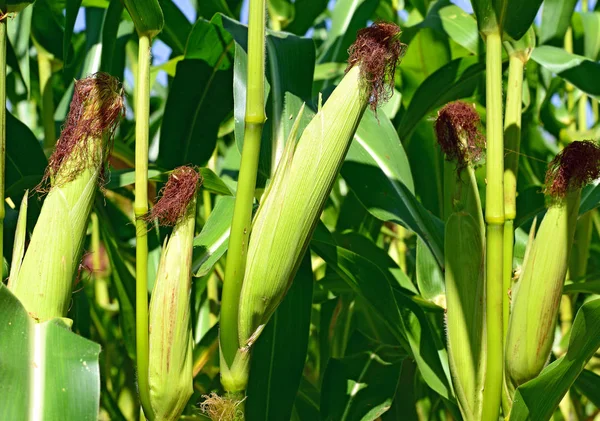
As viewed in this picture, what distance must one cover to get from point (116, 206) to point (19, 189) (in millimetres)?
851

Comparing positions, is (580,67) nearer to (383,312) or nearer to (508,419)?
(383,312)

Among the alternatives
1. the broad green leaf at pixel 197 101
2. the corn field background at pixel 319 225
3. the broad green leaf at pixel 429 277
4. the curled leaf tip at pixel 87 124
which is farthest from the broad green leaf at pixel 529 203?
the curled leaf tip at pixel 87 124

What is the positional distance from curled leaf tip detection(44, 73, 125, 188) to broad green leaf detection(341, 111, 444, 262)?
62 cm

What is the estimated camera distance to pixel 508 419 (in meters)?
1.24

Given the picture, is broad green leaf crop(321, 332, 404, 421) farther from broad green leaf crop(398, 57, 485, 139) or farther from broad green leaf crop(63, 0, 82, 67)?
broad green leaf crop(63, 0, 82, 67)

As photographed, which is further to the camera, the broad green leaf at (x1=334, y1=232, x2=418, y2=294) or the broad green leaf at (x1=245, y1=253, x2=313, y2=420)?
the broad green leaf at (x1=334, y1=232, x2=418, y2=294)

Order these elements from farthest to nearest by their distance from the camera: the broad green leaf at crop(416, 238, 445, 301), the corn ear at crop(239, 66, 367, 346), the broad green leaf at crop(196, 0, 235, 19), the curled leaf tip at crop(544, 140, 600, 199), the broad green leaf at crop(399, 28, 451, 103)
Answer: the broad green leaf at crop(399, 28, 451, 103) → the broad green leaf at crop(196, 0, 235, 19) → the broad green leaf at crop(416, 238, 445, 301) → the curled leaf tip at crop(544, 140, 600, 199) → the corn ear at crop(239, 66, 367, 346)

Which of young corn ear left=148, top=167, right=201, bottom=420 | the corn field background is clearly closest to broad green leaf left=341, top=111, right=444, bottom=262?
the corn field background

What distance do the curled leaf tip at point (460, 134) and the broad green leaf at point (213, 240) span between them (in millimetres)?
412

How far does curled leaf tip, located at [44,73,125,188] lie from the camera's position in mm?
1116

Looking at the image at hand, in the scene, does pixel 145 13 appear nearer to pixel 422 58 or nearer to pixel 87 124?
pixel 87 124

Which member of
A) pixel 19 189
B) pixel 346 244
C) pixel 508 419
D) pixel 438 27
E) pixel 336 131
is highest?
pixel 438 27

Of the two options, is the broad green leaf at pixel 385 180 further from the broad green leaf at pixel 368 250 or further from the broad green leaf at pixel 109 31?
the broad green leaf at pixel 109 31

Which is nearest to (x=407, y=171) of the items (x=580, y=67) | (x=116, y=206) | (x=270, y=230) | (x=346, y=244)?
(x=346, y=244)
